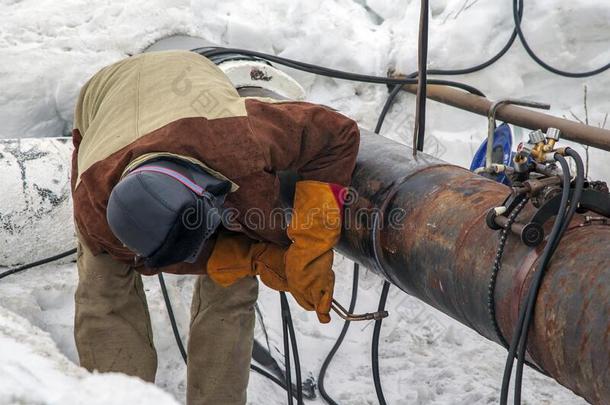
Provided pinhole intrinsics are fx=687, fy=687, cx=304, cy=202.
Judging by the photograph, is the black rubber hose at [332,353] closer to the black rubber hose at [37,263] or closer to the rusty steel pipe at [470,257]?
the rusty steel pipe at [470,257]

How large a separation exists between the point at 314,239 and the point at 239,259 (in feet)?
0.99

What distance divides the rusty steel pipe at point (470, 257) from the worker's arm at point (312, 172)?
0.07m

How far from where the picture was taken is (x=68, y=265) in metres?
2.90

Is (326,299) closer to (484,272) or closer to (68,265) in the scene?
(484,272)

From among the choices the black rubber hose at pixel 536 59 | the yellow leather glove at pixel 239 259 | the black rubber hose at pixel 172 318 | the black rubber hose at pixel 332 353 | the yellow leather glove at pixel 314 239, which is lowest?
the black rubber hose at pixel 332 353

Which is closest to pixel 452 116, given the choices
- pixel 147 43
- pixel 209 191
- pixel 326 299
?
pixel 147 43

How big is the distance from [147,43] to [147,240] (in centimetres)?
Result: 217

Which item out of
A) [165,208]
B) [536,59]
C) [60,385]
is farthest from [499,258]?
[536,59]

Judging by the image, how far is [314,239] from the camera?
1.85 metres

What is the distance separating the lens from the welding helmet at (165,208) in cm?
153

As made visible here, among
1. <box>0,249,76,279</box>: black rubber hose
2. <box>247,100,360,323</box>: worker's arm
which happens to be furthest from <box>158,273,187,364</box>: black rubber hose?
<box>247,100,360,323</box>: worker's arm

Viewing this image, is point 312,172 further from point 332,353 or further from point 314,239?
point 332,353

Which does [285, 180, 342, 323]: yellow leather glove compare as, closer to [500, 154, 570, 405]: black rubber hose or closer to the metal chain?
the metal chain

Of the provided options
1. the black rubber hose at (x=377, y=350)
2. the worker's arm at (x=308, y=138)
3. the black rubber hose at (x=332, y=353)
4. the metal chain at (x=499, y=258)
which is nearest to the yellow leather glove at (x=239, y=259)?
the worker's arm at (x=308, y=138)
